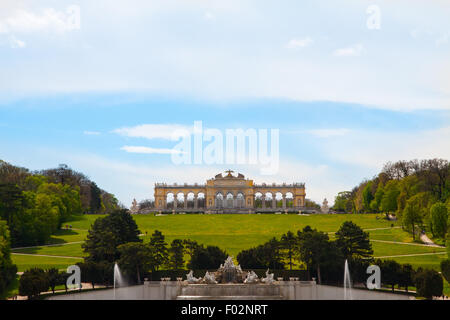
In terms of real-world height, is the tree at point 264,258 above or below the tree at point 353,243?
below

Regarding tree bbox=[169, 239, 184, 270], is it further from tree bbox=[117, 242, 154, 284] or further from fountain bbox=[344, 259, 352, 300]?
fountain bbox=[344, 259, 352, 300]

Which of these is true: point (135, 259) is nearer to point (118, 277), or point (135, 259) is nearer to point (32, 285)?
point (118, 277)

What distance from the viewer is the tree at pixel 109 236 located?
58.0 m

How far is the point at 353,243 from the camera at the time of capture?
189 feet

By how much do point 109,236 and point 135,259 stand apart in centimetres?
472

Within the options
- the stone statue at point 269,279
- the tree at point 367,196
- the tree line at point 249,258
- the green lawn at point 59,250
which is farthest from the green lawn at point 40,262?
the tree at point 367,196

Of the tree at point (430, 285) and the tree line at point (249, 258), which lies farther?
the tree line at point (249, 258)

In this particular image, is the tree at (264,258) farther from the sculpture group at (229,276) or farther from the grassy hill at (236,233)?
the grassy hill at (236,233)

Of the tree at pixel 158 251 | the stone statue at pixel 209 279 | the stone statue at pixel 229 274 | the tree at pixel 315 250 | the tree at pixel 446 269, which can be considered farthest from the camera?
the tree at pixel 158 251

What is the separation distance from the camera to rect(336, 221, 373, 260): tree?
57.3 metres

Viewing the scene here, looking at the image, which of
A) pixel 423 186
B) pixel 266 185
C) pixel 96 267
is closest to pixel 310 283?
pixel 96 267

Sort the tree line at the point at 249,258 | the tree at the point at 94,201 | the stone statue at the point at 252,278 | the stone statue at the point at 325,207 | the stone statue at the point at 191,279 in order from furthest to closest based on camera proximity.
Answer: the tree at the point at 94,201 < the stone statue at the point at 325,207 < the tree line at the point at 249,258 < the stone statue at the point at 191,279 < the stone statue at the point at 252,278

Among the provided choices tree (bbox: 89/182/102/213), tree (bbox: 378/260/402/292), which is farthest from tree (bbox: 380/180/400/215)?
tree (bbox: 89/182/102/213)

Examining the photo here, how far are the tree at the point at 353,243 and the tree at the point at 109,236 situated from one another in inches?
758
